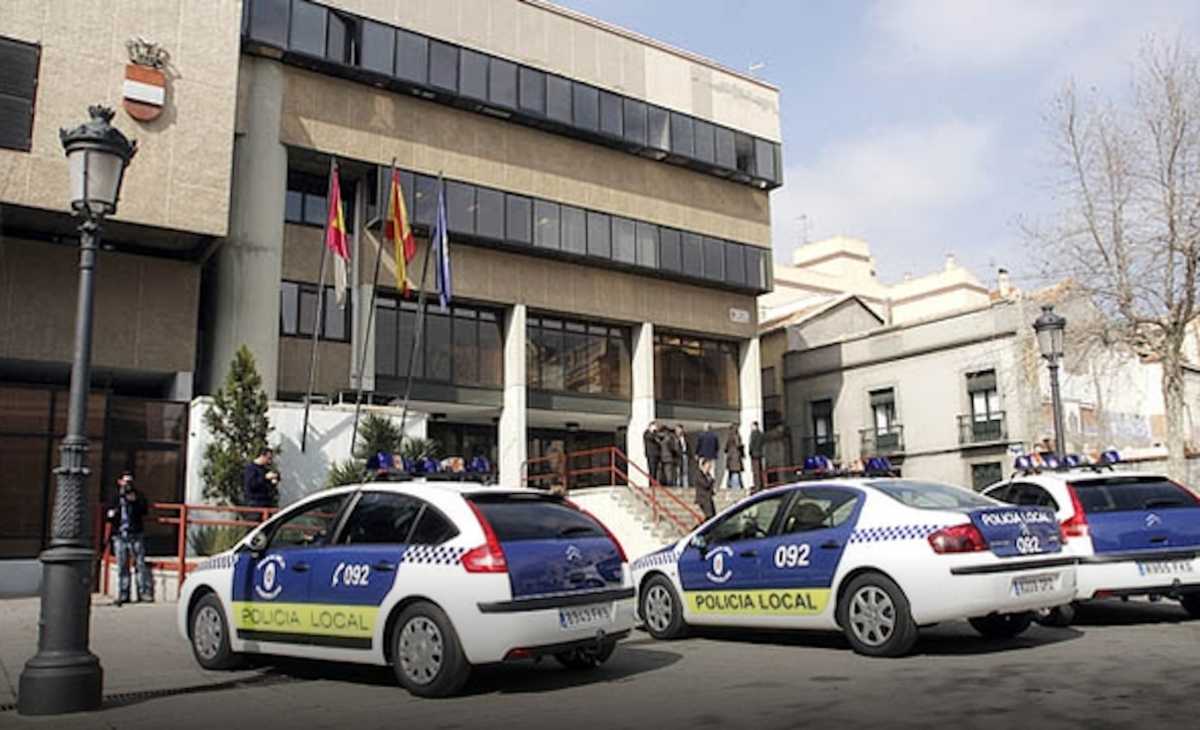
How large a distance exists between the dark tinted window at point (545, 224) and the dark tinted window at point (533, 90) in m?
2.68

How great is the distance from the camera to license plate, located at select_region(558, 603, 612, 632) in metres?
7.20

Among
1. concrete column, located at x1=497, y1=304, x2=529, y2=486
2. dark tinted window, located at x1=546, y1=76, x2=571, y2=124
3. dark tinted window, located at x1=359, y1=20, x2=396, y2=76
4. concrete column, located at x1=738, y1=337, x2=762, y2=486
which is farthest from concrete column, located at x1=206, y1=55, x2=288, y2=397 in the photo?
concrete column, located at x1=738, y1=337, x2=762, y2=486

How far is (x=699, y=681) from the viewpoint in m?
7.40

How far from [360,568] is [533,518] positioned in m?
1.32

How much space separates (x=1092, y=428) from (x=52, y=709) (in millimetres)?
35271

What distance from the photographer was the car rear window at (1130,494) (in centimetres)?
1001

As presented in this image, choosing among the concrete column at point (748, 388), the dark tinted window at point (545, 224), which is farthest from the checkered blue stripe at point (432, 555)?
the concrete column at point (748, 388)

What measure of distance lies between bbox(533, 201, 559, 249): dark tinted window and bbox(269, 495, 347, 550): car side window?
20.6 metres

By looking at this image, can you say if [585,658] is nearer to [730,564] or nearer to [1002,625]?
[730,564]

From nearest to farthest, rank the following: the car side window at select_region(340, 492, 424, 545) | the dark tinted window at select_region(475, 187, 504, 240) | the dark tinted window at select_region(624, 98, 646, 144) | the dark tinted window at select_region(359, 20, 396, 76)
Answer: the car side window at select_region(340, 492, 424, 545) < the dark tinted window at select_region(359, 20, 396, 76) < the dark tinted window at select_region(475, 187, 504, 240) < the dark tinted window at select_region(624, 98, 646, 144)

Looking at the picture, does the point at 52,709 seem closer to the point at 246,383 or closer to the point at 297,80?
the point at 246,383

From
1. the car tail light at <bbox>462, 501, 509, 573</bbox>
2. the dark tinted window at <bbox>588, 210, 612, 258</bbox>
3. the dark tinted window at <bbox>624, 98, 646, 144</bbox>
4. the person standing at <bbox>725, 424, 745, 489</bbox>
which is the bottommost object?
the car tail light at <bbox>462, 501, 509, 573</bbox>

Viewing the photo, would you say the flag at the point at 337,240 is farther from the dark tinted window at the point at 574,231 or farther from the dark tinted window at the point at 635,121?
the dark tinted window at the point at 635,121

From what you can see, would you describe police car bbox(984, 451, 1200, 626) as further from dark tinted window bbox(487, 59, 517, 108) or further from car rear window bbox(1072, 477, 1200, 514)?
dark tinted window bbox(487, 59, 517, 108)
